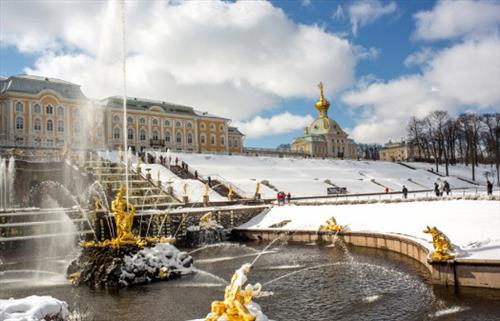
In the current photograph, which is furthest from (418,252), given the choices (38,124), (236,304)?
(38,124)

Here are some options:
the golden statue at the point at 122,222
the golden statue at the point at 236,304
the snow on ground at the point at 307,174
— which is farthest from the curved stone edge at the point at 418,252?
the snow on ground at the point at 307,174

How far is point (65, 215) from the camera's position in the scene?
2088 cm

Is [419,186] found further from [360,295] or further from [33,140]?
[33,140]

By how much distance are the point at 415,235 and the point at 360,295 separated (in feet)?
22.2

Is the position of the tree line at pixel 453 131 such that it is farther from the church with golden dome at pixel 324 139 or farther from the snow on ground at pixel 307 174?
the church with golden dome at pixel 324 139

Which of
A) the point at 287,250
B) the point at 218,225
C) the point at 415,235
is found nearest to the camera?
the point at 415,235

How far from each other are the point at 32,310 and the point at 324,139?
90.0m

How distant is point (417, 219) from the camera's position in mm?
19078

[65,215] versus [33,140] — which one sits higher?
[33,140]

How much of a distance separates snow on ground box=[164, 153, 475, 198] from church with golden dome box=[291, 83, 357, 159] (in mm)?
27657

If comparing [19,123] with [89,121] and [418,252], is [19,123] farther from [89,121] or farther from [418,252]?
[418,252]

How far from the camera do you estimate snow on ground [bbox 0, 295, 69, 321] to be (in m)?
6.36

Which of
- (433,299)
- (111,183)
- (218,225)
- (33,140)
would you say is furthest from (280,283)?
(33,140)

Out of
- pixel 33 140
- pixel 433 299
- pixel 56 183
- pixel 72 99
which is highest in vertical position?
pixel 72 99
